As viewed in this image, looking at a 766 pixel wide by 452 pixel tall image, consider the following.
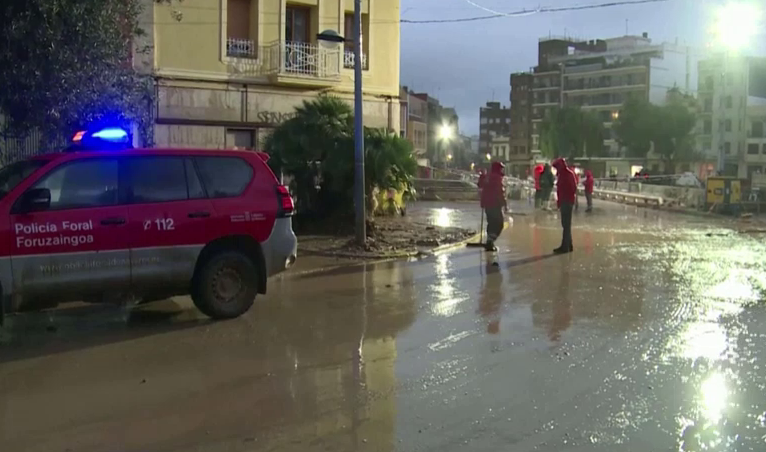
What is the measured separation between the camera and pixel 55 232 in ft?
26.0

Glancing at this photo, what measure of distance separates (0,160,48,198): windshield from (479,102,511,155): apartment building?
5403 inches

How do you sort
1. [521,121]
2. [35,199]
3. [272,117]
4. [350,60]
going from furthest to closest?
[521,121] → [350,60] → [272,117] → [35,199]

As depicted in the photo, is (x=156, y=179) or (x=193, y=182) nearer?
(x=156, y=179)

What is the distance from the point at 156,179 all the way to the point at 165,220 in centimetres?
47

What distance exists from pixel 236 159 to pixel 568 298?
15.9ft

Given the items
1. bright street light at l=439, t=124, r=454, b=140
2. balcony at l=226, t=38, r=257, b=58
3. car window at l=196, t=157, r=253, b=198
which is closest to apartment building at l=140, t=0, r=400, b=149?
balcony at l=226, t=38, r=257, b=58

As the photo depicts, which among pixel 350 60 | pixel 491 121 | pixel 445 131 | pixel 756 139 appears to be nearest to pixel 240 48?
pixel 350 60

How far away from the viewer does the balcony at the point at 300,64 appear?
23.7 m

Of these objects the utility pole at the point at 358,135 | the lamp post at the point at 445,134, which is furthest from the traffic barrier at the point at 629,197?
the lamp post at the point at 445,134

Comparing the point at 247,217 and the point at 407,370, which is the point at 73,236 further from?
the point at 407,370

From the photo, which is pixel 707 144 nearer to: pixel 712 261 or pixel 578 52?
pixel 578 52

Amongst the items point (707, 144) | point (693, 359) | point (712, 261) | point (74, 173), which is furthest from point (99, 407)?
point (707, 144)

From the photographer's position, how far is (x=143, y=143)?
17.8 meters

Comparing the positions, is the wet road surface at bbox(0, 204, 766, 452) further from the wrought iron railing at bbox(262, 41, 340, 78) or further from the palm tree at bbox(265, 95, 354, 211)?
the wrought iron railing at bbox(262, 41, 340, 78)
